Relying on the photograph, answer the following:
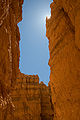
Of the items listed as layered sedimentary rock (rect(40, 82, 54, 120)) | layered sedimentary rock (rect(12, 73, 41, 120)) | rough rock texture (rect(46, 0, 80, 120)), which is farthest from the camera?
layered sedimentary rock (rect(40, 82, 54, 120))

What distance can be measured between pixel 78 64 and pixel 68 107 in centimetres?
180

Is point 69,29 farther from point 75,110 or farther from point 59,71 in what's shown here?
point 75,110

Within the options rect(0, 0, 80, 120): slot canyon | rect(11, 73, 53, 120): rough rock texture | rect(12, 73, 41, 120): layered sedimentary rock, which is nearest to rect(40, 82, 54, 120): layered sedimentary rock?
rect(11, 73, 53, 120): rough rock texture

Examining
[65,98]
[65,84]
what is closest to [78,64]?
[65,84]

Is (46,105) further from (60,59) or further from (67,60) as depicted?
(67,60)

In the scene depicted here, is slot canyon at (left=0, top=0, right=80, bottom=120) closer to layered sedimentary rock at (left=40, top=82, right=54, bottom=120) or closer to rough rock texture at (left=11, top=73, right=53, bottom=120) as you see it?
rough rock texture at (left=11, top=73, right=53, bottom=120)

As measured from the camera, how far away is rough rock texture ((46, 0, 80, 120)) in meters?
3.54

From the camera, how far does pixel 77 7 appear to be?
3398 mm

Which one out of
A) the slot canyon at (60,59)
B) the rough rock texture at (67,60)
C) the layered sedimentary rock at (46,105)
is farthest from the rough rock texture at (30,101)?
the rough rock texture at (67,60)

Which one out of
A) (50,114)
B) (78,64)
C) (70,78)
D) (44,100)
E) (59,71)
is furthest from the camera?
(44,100)

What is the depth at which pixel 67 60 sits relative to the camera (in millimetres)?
4164

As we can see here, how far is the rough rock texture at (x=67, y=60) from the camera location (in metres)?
3.54

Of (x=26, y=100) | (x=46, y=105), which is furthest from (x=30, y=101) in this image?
(x=46, y=105)

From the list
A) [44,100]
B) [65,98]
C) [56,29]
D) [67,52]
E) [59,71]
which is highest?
[56,29]
